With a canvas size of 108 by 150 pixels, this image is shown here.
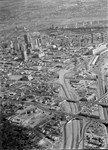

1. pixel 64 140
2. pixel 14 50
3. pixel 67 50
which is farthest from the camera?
pixel 14 50

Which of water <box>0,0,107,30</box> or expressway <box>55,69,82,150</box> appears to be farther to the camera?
water <box>0,0,107,30</box>

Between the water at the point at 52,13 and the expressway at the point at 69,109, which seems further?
the water at the point at 52,13

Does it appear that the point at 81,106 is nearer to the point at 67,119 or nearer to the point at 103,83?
the point at 67,119

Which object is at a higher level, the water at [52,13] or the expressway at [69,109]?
the water at [52,13]

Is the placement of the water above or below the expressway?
above

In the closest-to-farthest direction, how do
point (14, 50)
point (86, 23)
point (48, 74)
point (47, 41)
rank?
point (48, 74) < point (14, 50) < point (47, 41) < point (86, 23)

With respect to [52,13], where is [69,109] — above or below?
below

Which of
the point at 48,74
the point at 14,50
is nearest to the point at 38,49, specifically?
the point at 14,50

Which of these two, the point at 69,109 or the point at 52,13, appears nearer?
the point at 69,109
